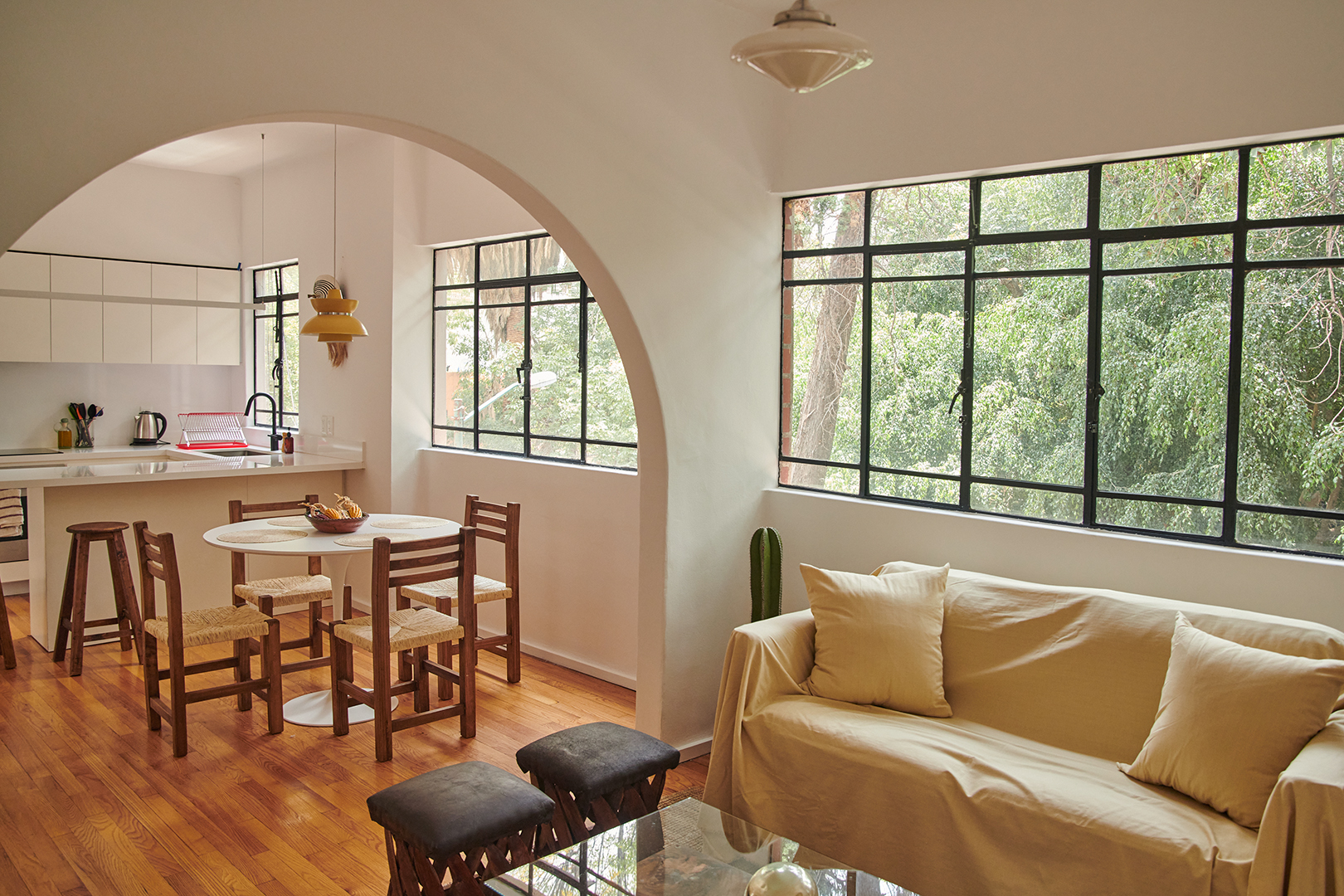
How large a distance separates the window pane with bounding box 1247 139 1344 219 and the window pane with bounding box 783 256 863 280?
1.51m

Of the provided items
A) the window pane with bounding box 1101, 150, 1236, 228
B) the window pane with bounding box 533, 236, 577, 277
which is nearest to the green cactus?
the window pane with bounding box 1101, 150, 1236, 228

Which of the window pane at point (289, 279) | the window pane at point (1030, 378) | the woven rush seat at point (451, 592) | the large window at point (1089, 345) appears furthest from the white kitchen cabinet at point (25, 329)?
the window pane at point (1030, 378)

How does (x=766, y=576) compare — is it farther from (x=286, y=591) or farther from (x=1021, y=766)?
(x=286, y=591)

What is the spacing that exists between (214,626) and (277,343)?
3.93m

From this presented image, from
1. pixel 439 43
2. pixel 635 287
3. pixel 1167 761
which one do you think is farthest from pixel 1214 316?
pixel 439 43

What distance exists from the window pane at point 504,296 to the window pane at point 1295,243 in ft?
12.1

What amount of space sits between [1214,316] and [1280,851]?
1.82 metres

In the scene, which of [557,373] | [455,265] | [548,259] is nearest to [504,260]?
[548,259]

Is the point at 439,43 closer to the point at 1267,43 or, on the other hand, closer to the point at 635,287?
the point at 635,287

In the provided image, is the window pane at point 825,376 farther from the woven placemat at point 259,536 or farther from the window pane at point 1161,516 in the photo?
the woven placemat at point 259,536

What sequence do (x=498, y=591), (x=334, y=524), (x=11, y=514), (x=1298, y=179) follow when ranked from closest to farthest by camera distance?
(x=1298, y=179) < (x=334, y=524) < (x=498, y=591) < (x=11, y=514)

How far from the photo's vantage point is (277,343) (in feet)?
24.5

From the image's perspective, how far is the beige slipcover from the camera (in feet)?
7.45

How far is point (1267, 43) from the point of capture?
2990 millimetres
